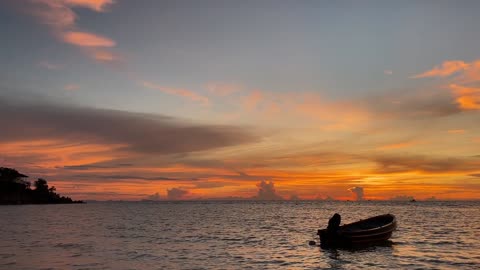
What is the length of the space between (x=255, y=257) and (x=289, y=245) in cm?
842

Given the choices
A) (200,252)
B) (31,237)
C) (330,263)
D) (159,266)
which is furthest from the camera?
(31,237)

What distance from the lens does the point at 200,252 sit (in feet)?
115

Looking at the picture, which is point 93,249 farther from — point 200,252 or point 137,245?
point 200,252

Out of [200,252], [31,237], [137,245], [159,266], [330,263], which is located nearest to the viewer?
[159,266]

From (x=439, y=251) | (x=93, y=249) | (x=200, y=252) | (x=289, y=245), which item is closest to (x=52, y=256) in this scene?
(x=93, y=249)

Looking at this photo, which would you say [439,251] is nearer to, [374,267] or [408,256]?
[408,256]

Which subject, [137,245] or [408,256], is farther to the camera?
[137,245]

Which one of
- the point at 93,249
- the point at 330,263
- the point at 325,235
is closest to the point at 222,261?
the point at 330,263

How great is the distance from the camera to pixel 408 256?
33312mm

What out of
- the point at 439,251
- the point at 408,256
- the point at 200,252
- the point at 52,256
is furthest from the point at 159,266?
the point at 439,251

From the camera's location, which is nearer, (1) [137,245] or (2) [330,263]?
(2) [330,263]

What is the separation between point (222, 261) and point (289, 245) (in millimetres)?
11478

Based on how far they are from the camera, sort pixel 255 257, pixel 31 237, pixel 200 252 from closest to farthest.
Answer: pixel 255 257 < pixel 200 252 < pixel 31 237

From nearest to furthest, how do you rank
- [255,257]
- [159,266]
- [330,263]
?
[159,266] < [330,263] < [255,257]
